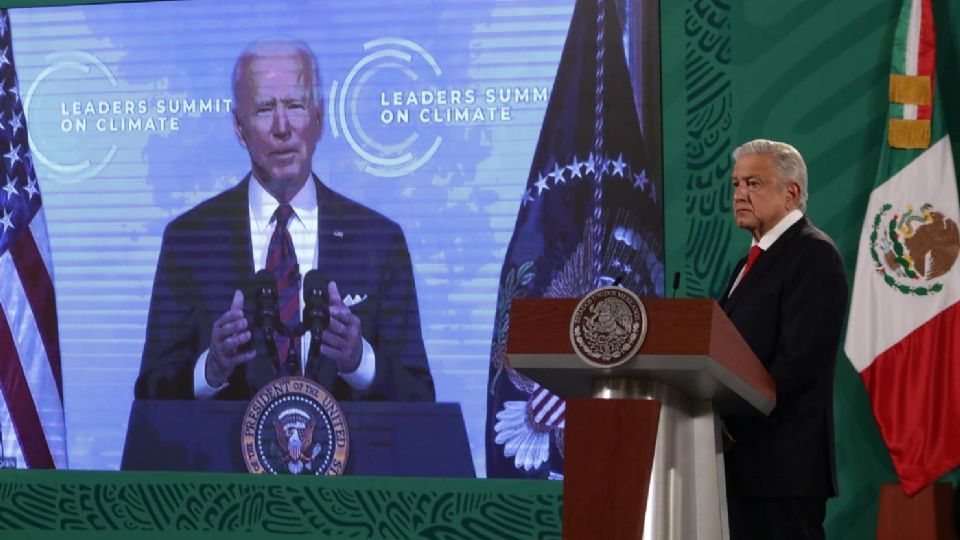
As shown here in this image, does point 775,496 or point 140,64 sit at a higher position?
point 140,64

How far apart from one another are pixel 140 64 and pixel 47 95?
44 centimetres

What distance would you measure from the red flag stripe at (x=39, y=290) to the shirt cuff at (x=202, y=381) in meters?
0.61

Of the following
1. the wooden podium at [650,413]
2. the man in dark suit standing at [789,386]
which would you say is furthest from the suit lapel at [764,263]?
the wooden podium at [650,413]

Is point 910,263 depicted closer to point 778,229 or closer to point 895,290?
point 895,290

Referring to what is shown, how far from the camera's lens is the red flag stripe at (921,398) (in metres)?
4.64

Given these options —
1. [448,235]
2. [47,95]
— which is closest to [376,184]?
[448,235]

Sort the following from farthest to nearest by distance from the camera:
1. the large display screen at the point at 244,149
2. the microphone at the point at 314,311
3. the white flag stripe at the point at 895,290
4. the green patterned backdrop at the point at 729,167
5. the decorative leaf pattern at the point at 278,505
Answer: the microphone at the point at 314,311, the large display screen at the point at 244,149, the decorative leaf pattern at the point at 278,505, the green patterned backdrop at the point at 729,167, the white flag stripe at the point at 895,290

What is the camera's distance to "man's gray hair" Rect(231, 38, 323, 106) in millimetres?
5363

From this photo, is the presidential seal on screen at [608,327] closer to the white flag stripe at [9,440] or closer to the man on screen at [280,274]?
the man on screen at [280,274]

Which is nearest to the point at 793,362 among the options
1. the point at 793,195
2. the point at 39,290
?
the point at 793,195

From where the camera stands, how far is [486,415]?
202 inches

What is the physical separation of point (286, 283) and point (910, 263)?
237cm

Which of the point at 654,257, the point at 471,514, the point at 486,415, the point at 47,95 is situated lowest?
the point at 471,514

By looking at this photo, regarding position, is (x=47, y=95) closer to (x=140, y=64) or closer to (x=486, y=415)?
(x=140, y=64)
